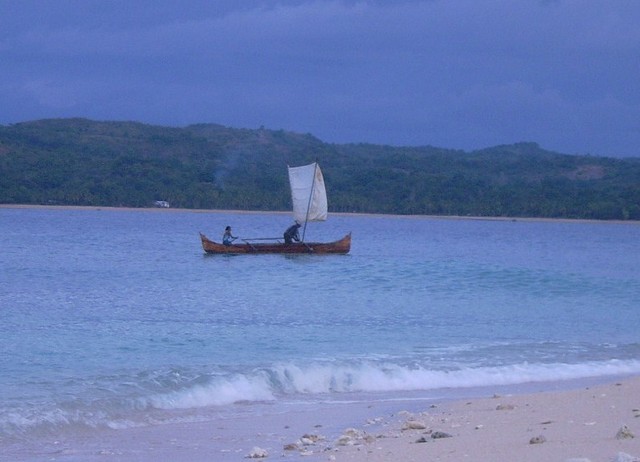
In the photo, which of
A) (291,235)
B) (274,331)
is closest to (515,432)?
(274,331)

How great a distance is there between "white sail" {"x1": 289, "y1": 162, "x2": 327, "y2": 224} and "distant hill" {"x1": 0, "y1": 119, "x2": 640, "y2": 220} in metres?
53.3

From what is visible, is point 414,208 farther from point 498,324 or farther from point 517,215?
point 498,324

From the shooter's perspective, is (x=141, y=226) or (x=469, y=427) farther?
(x=141, y=226)

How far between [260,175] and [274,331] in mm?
90625

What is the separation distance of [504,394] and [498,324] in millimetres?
7879

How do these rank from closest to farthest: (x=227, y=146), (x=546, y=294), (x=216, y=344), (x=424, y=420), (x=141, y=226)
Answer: (x=424, y=420), (x=216, y=344), (x=546, y=294), (x=141, y=226), (x=227, y=146)

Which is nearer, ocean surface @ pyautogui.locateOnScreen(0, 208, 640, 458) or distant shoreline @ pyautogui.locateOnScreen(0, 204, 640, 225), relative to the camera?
ocean surface @ pyautogui.locateOnScreen(0, 208, 640, 458)

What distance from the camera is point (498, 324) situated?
2130 centimetres

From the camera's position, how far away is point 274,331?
19.2 metres

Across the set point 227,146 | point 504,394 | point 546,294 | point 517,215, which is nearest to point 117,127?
point 227,146

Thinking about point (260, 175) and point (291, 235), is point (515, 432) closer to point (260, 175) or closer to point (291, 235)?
point (291, 235)

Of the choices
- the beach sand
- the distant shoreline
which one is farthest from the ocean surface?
the distant shoreline

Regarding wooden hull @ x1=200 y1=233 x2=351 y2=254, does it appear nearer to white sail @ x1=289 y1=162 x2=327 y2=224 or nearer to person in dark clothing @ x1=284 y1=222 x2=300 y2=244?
person in dark clothing @ x1=284 y1=222 x2=300 y2=244

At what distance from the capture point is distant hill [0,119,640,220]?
94188 mm
